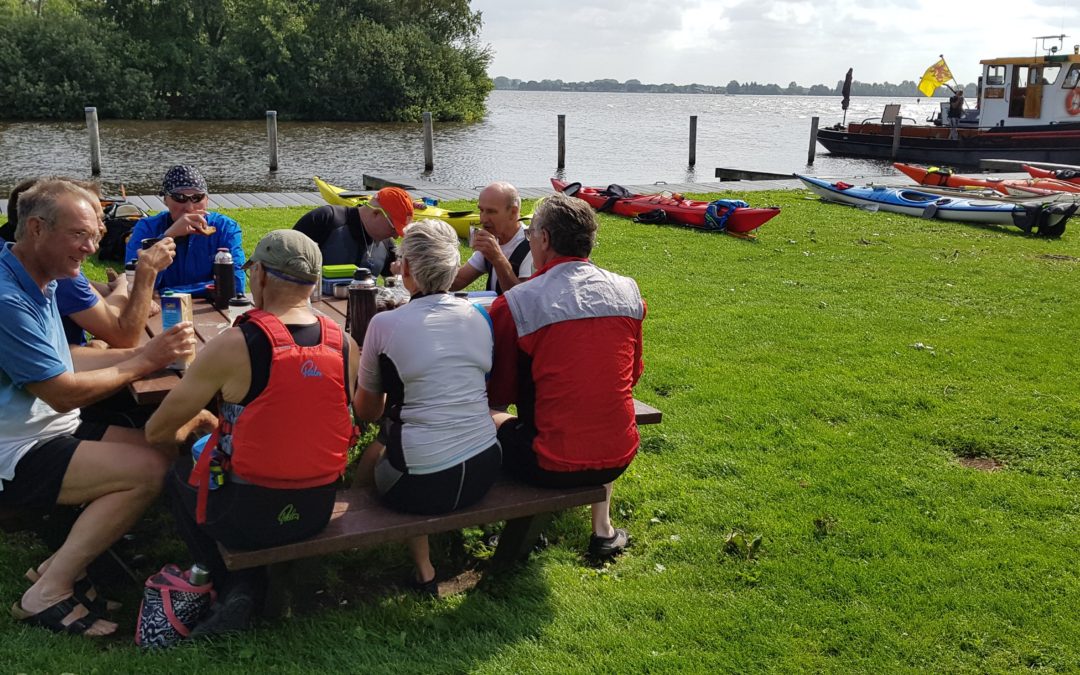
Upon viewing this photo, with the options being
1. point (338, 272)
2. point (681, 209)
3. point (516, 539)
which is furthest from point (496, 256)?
point (681, 209)

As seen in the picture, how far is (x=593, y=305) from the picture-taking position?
3248 mm

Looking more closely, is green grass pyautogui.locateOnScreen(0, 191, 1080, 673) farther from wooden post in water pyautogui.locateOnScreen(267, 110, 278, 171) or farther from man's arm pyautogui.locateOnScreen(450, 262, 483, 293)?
wooden post in water pyautogui.locateOnScreen(267, 110, 278, 171)

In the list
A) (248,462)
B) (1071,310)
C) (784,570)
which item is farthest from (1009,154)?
(248,462)

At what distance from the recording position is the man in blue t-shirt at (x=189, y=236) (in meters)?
4.82

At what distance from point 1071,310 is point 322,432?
719cm

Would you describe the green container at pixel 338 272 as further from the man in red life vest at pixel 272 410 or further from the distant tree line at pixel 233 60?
the distant tree line at pixel 233 60

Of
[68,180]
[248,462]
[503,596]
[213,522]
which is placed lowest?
[503,596]

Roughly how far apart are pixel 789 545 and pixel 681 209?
28.1 feet

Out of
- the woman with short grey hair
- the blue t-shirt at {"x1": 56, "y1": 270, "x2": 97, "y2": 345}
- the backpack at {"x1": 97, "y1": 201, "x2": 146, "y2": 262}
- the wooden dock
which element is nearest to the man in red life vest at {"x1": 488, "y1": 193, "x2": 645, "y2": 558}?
the woman with short grey hair

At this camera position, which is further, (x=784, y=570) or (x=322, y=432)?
(x=784, y=570)

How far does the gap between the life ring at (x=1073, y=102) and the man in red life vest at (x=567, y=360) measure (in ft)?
83.4

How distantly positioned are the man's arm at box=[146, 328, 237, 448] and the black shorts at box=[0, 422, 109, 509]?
15.5 inches

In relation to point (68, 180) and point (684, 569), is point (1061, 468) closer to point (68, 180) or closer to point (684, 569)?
point (684, 569)

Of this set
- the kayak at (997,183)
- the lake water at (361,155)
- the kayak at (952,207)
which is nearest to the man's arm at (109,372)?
the kayak at (952,207)
